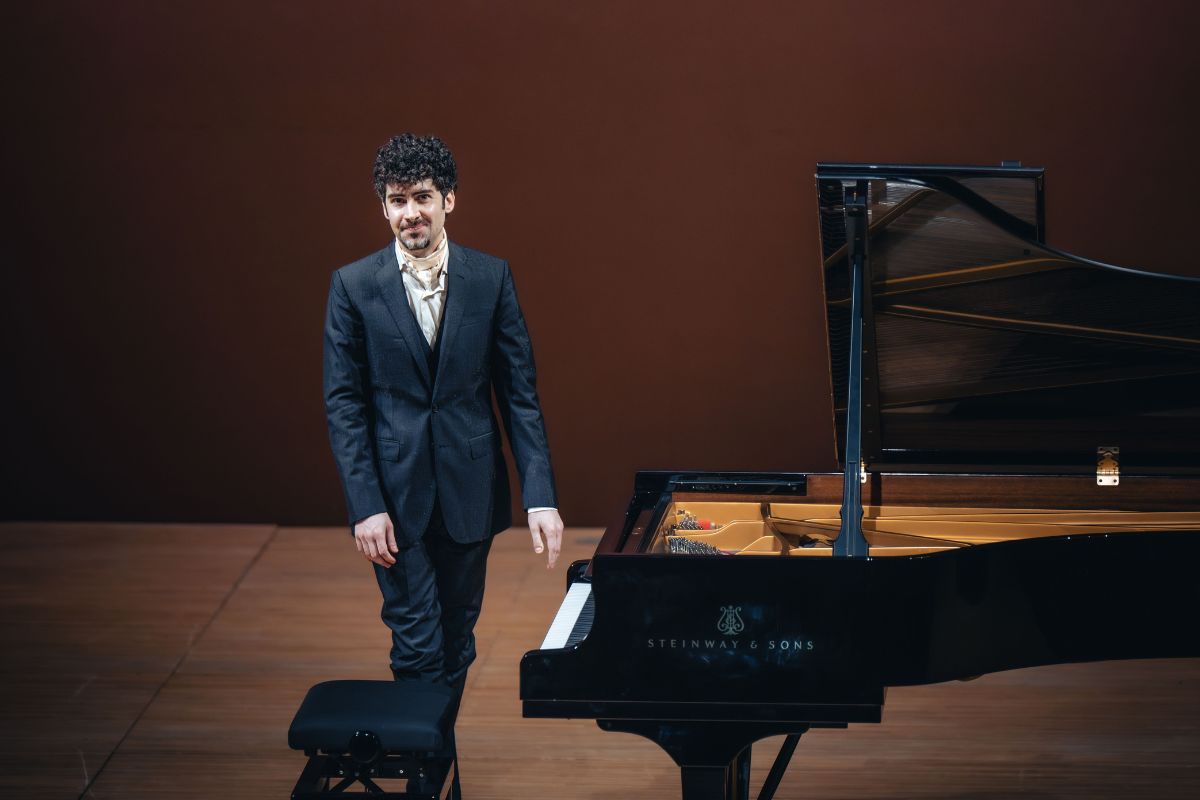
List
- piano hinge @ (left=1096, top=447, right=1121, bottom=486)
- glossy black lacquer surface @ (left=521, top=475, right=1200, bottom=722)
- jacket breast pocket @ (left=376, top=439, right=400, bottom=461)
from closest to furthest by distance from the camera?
glossy black lacquer surface @ (left=521, top=475, right=1200, bottom=722) → jacket breast pocket @ (left=376, top=439, right=400, bottom=461) → piano hinge @ (left=1096, top=447, right=1121, bottom=486)

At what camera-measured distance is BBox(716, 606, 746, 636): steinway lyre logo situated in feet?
8.10

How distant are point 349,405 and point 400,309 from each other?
203mm

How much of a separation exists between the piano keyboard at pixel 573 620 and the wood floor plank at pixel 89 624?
1386mm

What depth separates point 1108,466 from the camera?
317cm

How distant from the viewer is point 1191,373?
3.12 m

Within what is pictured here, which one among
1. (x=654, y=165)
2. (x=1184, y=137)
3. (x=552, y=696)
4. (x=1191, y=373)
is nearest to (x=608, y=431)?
(x=654, y=165)

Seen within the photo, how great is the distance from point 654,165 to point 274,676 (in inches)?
83.5

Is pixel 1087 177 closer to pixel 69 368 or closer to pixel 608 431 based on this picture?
pixel 608 431

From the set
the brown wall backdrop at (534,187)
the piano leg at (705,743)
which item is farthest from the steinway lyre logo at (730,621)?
the brown wall backdrop at (534,187)

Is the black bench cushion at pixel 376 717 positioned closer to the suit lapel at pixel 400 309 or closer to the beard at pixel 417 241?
the suit lapel at pixel 400 309

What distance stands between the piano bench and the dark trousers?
193 mm

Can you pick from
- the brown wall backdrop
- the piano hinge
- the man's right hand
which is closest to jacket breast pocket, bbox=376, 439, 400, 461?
the man's right hand

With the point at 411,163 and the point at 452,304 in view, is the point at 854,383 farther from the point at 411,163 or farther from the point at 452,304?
the point at 411,163

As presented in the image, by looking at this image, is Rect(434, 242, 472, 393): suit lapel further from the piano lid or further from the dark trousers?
the piano lid
